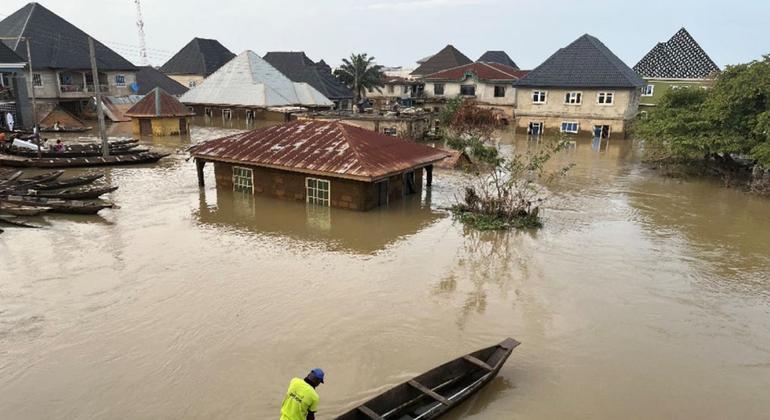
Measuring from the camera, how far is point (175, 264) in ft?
47.9

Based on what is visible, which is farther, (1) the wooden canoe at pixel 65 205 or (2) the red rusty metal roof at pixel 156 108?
(2) the red rusty metal roof at pixel 156 108

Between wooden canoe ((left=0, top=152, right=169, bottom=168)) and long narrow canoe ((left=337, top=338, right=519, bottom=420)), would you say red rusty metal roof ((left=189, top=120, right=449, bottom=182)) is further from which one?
long narrow canoe ((left=337, top=338, right=519, bottom=420))

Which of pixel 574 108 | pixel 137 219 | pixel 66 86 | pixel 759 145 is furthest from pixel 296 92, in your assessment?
pixel 759 145

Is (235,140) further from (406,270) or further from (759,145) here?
(759,145)

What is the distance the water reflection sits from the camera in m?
17.2

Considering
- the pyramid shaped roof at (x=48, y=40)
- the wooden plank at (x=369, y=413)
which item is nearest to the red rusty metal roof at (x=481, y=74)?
the pyramid shaped roof at (x=48, y=40)

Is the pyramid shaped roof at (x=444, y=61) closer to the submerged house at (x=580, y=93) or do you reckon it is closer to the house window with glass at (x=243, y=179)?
the submerged house at (x=580, y=93)

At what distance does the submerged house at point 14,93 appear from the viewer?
36.0 meters

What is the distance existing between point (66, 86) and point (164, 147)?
56.6 ft

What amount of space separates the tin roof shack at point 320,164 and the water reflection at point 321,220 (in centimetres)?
49

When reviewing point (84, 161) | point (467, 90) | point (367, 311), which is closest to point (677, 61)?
point (467, 90)

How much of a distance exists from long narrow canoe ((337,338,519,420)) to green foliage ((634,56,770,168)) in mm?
19481

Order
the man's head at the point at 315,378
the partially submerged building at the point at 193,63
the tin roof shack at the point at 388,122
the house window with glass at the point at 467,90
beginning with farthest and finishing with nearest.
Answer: the partially submerged building at the point at 193,63, the house window with glass at the point at 467,90, the tin roof shack at the point at 388,122, the man's head at the point at 315,378

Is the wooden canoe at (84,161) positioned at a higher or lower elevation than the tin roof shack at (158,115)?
lower
